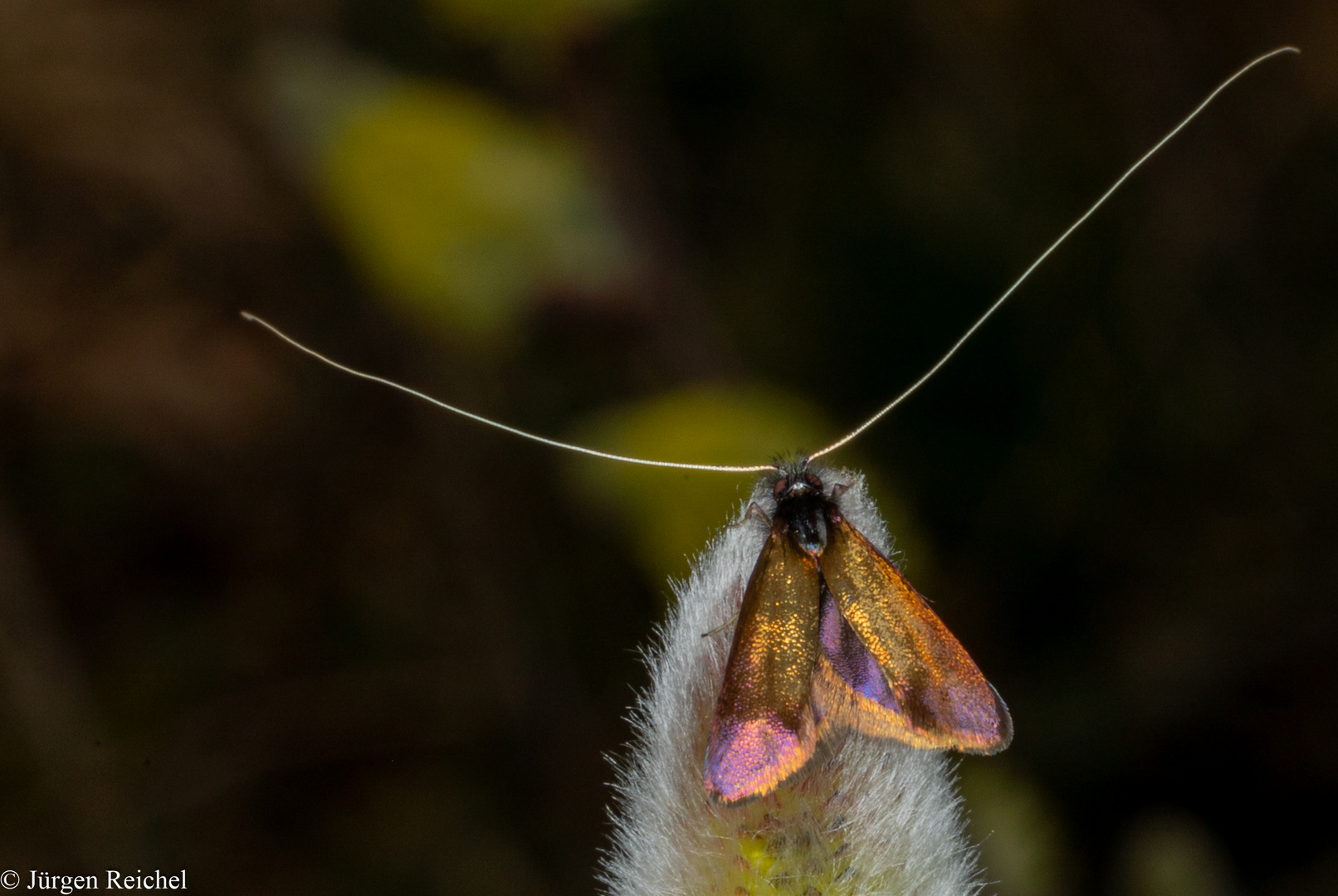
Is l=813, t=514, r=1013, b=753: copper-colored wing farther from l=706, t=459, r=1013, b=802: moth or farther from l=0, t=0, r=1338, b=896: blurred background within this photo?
l=0, t=0, r=1338, b=896: blurred background

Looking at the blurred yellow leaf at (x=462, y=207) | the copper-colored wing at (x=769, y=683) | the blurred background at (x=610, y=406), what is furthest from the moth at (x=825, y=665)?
the blurred background at (x=610, y=406)

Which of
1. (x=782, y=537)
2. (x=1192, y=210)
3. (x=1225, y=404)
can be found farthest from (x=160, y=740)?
(x=1192, y=210)

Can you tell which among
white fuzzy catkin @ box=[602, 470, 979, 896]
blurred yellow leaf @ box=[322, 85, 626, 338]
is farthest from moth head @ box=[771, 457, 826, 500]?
blurred yellow leaf @ box=[322, 85, 626, 338]

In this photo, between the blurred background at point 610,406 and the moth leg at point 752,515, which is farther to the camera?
the blurred background at point 610,406

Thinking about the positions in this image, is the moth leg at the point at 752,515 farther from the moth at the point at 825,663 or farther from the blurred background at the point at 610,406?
the blurred background at the point at 610,406

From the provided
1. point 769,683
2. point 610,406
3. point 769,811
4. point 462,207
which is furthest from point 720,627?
point 610,406

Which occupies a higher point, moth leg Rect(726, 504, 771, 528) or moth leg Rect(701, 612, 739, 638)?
moth leg Rect(726, 504, 771, 528)

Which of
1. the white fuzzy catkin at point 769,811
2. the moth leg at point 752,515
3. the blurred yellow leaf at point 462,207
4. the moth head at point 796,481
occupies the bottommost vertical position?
the white fuzzy catkin at point 769,811
